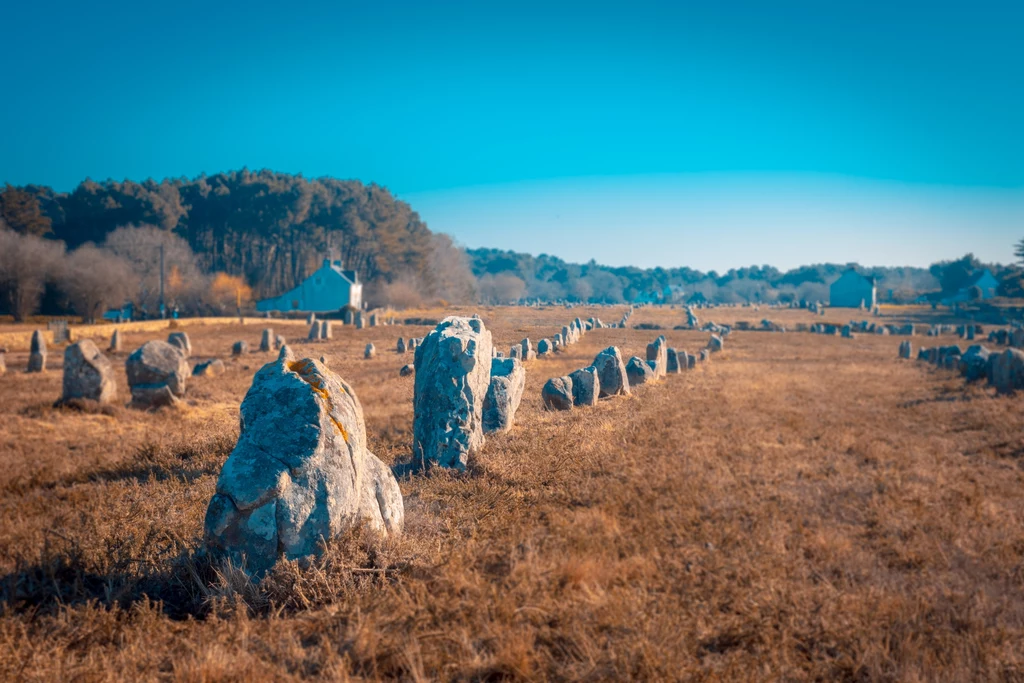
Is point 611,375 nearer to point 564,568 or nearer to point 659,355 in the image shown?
point 659,355

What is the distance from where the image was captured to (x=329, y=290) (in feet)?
184

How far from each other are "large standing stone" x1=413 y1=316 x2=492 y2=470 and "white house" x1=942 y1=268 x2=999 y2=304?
251ft

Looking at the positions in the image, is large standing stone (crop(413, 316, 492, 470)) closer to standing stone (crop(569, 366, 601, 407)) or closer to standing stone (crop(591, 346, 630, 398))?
standing stone (crop(569, 366, 601, 407))

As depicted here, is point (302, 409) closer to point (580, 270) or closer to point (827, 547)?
point (827, 547)

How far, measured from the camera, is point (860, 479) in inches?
326

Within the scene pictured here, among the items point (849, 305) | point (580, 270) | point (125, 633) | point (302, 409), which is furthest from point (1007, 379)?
point (580, 270)

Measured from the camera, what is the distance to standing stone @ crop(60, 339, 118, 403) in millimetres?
14117

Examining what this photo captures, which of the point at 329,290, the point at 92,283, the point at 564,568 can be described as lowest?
the point at 564,568

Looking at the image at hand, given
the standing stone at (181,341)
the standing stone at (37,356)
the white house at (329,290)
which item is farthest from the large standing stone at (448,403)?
the white house at (329,290)

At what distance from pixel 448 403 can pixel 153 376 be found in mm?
10321

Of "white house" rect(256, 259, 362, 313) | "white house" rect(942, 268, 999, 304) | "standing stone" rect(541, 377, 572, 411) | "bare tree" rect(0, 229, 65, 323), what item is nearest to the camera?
"standing stone" rect(541, 377, 572, 411)

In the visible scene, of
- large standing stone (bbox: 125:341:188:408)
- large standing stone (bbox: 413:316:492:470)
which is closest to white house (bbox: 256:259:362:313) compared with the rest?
large standing stone (bbox: 125:341:188:408)

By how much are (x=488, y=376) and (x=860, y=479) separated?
17.0ft

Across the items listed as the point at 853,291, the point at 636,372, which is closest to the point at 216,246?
the point at 636,372
